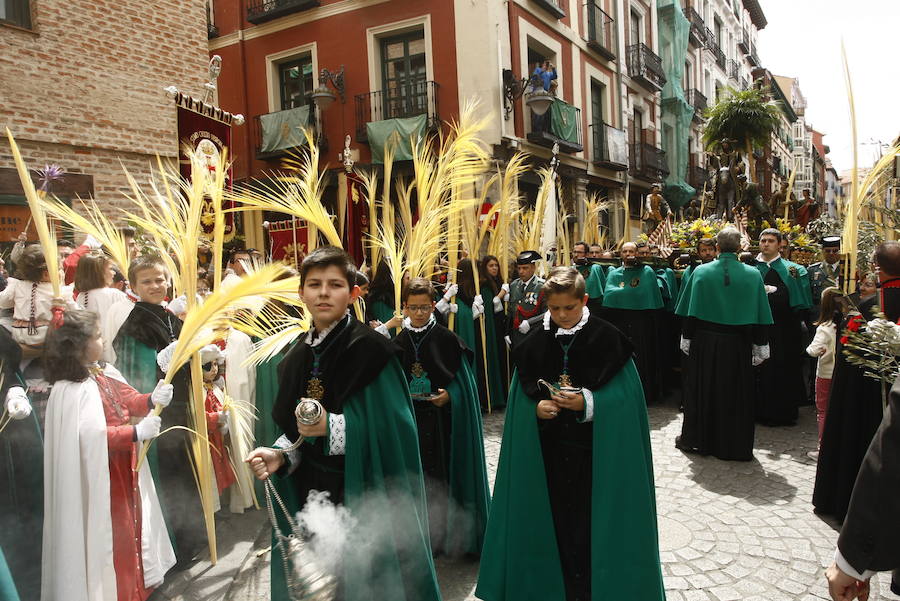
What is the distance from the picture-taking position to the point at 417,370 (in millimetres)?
3664

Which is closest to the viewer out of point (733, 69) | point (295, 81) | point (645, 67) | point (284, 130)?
point (284, 130)

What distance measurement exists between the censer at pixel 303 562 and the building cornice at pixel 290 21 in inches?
592

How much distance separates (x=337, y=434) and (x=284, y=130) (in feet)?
49.9

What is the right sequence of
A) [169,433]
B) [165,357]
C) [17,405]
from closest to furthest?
[17,405], [165,357], [169,433]

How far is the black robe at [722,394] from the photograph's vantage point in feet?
17.2

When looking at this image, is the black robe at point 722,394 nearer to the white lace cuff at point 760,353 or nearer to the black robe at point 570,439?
the white lace cuff at point 760,353

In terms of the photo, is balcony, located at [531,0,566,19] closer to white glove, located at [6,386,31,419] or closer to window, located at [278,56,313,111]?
window, located at [278,56,313,111]

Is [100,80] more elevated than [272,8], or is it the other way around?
[272,8]

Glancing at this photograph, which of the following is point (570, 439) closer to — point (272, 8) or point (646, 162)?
point (272, 8)

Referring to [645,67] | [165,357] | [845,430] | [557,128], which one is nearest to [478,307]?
[845,430]

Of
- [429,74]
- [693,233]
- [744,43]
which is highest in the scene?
[744,43]

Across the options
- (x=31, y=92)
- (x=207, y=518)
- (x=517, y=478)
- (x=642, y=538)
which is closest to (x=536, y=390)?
(x=517, y=478)

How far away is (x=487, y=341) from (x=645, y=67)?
16898 millimetres

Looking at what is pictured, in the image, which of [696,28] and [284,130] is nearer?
[284,130]
